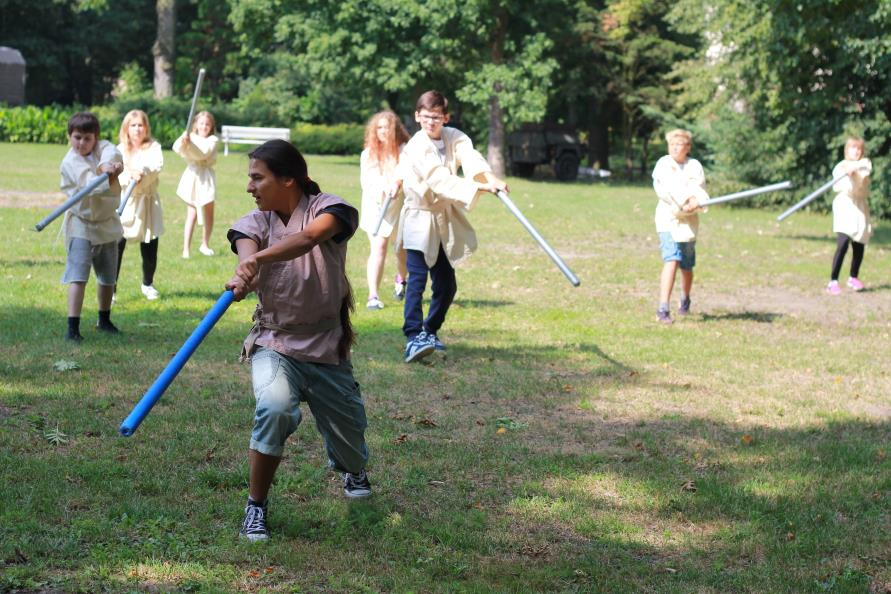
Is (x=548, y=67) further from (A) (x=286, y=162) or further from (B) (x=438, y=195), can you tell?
(A) (x=286, y=162)

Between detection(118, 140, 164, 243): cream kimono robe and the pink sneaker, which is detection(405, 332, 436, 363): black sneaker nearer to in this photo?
detection(118, 140, 164, 243): cream kimono robe

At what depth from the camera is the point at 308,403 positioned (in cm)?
505

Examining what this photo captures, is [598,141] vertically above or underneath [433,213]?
above

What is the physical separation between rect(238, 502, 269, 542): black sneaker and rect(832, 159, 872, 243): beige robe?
10161mm

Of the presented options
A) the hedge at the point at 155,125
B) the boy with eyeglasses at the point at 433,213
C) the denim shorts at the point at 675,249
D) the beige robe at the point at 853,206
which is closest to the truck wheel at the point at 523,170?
the hedge at the point at 155,125

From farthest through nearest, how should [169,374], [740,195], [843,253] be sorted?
[843,253]
[740,195]
[169,374]

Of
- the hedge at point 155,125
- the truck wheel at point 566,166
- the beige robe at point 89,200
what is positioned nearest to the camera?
the beige robe at point 89,200

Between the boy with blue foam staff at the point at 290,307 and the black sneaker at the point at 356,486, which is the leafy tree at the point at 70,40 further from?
the boy with blue foam staff at the point at 290,307

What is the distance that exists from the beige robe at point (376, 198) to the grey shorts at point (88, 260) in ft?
9.69

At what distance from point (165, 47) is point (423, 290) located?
1575 inches

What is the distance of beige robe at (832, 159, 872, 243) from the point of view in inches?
531

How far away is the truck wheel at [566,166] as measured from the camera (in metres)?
37.2

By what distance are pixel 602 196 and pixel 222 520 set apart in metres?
25.1

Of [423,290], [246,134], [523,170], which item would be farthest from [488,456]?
[246,134]
